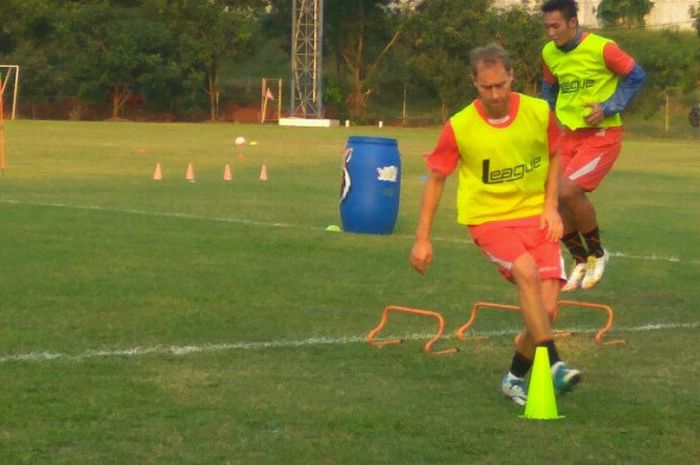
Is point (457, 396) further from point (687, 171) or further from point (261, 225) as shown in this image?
point (687, 171)

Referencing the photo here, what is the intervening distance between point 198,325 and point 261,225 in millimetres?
7170

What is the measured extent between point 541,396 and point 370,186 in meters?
9.55

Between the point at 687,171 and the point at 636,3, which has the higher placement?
the point at 636,3

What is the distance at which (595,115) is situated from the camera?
33.0 ft

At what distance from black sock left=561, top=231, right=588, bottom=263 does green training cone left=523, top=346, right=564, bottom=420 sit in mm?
4085

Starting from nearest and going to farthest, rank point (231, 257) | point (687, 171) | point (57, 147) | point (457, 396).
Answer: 1. point (457, 396)
2. point (231, 257)
3. point (687, 171)
4. point (57, 147)

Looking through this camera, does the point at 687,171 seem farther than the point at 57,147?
No

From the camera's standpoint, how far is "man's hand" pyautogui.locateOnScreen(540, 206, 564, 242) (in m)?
7.21

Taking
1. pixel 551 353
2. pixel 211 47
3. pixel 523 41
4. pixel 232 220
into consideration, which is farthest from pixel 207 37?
pixel 551 353

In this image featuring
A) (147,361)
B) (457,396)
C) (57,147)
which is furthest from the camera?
(57,147)

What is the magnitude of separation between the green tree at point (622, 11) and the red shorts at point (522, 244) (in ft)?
257

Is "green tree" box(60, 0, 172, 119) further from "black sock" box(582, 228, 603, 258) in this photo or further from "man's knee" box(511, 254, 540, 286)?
"man's knee" box(511, 254, 540, 286)

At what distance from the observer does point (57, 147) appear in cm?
3603

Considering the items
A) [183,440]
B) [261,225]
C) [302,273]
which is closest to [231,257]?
[302,273]
